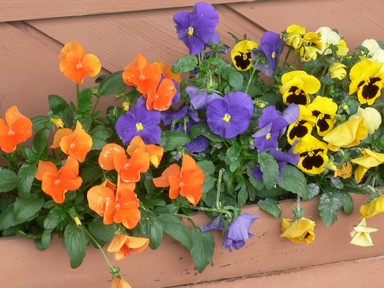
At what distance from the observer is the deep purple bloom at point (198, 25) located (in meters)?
1.92

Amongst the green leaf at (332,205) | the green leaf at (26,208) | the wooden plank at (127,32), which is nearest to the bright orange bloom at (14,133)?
the green leaf at (26,208)

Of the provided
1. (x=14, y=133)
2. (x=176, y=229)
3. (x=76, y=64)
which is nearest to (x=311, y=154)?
(x=176, y=229)

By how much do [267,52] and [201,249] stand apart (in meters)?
0.56

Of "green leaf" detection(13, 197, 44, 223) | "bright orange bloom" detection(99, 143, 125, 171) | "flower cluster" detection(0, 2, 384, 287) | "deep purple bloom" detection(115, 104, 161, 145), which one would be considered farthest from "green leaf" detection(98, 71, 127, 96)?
"green leaf" detection(13, 197, 44, 223)

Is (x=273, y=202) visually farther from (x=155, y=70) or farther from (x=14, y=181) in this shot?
(x=14, y=181)

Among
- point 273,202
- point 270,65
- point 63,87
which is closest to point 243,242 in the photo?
point 273,202

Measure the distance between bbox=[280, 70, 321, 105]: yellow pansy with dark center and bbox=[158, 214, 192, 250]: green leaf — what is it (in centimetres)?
44

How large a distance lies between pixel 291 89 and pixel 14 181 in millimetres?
724

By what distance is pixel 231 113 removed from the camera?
189 cm

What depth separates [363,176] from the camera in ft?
6.98

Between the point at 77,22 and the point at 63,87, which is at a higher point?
the point at 77,22

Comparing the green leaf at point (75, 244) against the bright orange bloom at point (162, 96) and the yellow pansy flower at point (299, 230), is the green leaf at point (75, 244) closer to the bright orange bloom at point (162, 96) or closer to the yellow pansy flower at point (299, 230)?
the bright orange bloom at point (162, 96)

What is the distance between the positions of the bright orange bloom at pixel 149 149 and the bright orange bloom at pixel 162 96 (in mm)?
93

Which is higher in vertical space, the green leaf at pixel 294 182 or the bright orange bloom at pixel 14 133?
the green leaf at pixel 294 182
